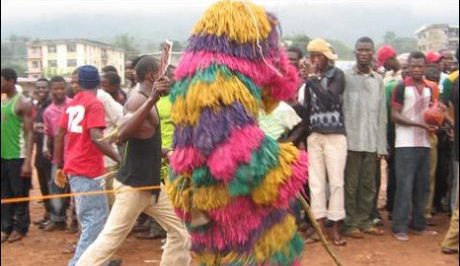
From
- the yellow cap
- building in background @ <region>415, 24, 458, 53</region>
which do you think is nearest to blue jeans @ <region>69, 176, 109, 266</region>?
the yellow cap

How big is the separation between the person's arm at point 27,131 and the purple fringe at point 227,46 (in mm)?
4083

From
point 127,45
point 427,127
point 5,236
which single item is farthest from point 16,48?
point 427,127

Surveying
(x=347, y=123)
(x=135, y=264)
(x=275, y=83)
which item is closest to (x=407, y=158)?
(x=347, y=123)

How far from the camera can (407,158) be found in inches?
239

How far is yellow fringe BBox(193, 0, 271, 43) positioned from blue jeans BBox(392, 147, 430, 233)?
139 inches

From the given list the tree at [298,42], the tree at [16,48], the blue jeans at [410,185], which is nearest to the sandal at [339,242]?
the blue jeans at [410,185]

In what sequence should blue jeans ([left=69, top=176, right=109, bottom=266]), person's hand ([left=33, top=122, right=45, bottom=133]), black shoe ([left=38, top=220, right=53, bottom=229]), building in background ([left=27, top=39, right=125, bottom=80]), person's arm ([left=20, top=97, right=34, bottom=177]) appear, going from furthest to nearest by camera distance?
building in background ([left=27, top=39, right=125, bottom=80]) < person's hand ([left=33, top=122, right=45, bottom=133]) < black shoe ([left=38, top=220, right=53, bottom=229]) < person's arm ([left=20, top=97, right=34, bottom=177]) < blue jeans ([left=69, top=176, right=109, bottom=266])

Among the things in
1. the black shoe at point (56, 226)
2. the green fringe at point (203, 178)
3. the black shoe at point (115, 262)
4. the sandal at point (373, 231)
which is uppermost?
the green fringe at point (203, 178)

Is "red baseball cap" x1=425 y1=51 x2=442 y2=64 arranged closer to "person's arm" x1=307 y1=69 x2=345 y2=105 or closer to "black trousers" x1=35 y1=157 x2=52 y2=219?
"person's arm" x1=307 y1=69 x2=345 y2=105

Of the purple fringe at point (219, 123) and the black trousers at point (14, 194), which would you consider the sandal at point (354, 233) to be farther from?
the purple fringe at point (219, 123)

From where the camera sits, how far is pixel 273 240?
2.98 meters

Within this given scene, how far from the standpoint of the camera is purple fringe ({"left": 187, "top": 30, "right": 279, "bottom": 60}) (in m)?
2.91

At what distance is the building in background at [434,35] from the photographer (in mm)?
11953

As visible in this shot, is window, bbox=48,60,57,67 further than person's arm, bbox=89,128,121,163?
Yes
